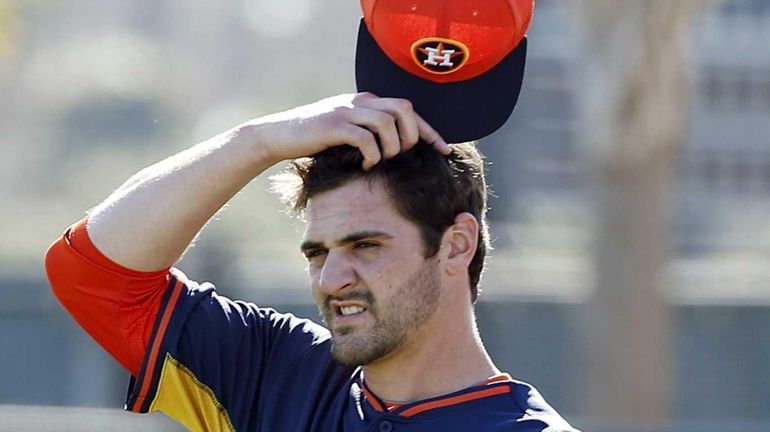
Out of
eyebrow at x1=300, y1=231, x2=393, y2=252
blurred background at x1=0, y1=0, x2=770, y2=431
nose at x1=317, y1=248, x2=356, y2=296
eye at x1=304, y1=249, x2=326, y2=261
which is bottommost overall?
blurred background at x1=0, y1=0, x2=770, y2=431

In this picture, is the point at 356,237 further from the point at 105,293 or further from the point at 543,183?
the point at 543,183

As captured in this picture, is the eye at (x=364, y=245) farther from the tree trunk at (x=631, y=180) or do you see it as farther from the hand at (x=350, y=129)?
the tree trunk at (x=631, y=180)

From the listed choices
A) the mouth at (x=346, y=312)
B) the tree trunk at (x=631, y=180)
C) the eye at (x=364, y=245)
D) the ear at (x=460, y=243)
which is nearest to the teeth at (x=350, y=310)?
the mouth at (x=346, y=312)

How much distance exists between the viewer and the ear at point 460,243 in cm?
274

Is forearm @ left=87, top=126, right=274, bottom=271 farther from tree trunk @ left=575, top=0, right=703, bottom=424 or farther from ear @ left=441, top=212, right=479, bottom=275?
tree trunk @ left=575, top=0, right=703, bottom=424

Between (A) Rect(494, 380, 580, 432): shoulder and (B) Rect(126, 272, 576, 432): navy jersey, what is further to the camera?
(B) Rect(126, 272, 576, 432): navy jersey

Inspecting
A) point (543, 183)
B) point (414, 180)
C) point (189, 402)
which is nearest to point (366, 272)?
point (414, 180)

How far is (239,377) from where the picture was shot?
2838mm

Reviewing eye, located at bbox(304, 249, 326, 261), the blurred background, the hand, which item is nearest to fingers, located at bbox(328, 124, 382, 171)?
the hand

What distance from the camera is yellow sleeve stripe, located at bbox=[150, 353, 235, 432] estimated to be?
278cm

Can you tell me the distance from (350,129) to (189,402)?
26.2 inches

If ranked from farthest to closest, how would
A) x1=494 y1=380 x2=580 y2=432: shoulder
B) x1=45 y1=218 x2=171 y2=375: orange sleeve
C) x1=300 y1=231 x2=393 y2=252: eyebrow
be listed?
x1=45 y1=218 x2=171 y2=375: orange sleeve, x1=300 y1=231 x2=393 y2=252: eyebrow, x1=494 y1=380 x2=580 y2=432: shoulder

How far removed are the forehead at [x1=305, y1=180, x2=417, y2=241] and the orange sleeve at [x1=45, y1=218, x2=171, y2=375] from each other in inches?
13.9

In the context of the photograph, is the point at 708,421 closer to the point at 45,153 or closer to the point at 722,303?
the point at 722,303
